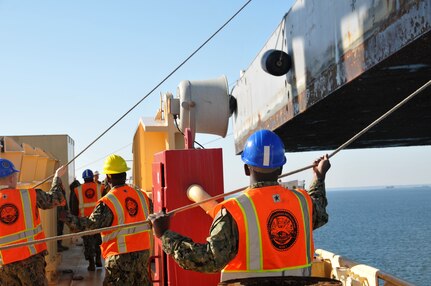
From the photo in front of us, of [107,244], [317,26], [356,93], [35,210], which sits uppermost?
[317,26]

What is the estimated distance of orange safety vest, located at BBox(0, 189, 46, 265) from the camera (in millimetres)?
5438

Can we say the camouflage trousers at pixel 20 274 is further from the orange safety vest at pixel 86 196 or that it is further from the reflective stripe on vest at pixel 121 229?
the orange safety vest at pixel 86 196

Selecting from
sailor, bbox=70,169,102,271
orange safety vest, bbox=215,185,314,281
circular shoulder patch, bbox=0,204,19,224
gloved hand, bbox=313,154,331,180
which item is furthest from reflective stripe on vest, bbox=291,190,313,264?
sailor, bbox=70,169,102,271

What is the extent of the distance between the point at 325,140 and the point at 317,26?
12.6 ft

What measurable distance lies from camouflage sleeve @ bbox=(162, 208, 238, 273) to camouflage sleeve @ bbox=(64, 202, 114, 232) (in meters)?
2.21

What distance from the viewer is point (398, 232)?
94438 mm

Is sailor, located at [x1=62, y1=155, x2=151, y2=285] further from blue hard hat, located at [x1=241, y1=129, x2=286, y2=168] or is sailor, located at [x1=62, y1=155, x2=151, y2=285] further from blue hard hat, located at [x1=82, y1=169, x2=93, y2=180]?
blue hard hat, located at [x1=82, y1=169, x2=93, y2=180]

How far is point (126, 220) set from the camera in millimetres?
5441

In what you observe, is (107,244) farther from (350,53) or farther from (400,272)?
(400,272)

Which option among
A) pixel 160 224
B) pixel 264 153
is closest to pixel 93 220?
pixel 160 224

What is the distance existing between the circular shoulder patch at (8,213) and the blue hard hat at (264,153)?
2.92m

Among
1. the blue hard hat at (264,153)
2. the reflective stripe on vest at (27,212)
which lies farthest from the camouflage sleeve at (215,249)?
the reflective stripe on vest at (27,212)

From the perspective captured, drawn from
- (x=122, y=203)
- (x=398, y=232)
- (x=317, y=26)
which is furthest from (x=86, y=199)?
(x=398, y=232)

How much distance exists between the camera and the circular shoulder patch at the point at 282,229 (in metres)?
3.12
